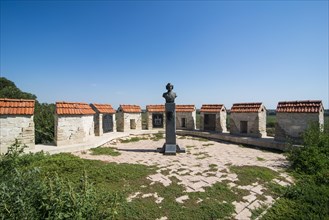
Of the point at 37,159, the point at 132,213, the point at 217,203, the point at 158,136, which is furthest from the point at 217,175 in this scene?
the point at 158,136

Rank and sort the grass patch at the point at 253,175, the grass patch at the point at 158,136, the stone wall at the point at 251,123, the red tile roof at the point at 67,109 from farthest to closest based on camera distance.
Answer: the grass patch at the point at 158,136
the stone wall at the point at 251,123
the red tile roof at the point at 67,109
the grass patch at the point at 253,175

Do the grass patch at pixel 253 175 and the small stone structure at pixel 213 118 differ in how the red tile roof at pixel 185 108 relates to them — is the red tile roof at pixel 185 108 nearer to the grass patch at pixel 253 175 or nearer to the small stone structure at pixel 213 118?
the small stone structure at pixel 213 118

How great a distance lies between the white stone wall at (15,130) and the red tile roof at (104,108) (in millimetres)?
6557

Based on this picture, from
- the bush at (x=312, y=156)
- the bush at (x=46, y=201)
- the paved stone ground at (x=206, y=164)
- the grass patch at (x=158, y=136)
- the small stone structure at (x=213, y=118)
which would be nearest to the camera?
the bush at (x=46, y=201)

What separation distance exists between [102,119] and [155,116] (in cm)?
577

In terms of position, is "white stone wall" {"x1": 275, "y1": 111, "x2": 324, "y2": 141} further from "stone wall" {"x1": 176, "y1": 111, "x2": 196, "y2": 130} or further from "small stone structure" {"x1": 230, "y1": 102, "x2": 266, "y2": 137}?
"stone wall" {"x1": 176, "y1": 111, "x2": 196, "y2": 130}

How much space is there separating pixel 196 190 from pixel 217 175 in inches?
65.8

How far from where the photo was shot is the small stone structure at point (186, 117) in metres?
19.0

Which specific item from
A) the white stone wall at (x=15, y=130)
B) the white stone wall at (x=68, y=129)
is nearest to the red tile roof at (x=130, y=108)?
the white stone wall at (x=68, y=129)

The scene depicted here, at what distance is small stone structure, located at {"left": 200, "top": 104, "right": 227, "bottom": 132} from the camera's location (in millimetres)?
17109

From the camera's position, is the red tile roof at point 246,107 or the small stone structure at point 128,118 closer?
the red tile roof at point 246,107

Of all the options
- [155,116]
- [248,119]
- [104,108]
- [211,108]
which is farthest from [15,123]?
[248,119]

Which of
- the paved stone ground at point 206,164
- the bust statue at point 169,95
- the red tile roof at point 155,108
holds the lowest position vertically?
the paved stone ground at point 206,164

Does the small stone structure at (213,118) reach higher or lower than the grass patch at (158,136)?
higher
